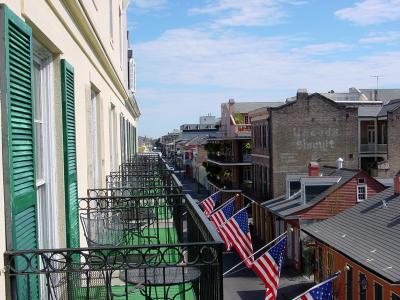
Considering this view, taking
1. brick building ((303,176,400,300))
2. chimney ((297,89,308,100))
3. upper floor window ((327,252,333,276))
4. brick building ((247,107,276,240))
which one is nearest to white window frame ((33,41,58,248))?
brick building ((303,176,400,300))

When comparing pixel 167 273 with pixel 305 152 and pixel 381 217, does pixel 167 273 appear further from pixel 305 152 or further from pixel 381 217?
pixel 305 152

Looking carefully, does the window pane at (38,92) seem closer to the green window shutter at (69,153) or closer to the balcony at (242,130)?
the green window shutter at (69,153)

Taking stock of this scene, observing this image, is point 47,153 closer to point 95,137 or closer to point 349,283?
point 95,137

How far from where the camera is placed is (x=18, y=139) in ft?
12.9

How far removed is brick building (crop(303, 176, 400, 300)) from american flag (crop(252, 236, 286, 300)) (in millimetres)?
3198

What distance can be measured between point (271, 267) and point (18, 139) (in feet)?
49.9

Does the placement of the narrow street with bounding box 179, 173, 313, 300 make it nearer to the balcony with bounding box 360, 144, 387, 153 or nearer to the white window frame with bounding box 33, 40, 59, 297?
the balcony with bounding box 360, 144, 387, 153

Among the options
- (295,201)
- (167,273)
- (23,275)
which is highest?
(23,275)

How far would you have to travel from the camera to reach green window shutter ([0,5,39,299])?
3586 millimetres

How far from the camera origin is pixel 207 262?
13.5 ft

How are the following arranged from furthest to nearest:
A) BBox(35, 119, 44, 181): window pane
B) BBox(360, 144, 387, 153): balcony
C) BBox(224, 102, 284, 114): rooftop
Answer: BBox(224, 102, 284, 114): rooftop
BBox(360, 144, 387, 153): balcony
BBox(35, 119, 44, 181): window pane

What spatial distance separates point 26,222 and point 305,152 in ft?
124

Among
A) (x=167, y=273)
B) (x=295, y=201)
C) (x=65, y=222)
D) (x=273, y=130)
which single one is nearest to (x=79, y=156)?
(x=65, y=222)

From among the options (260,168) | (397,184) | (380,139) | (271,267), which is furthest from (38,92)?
(380,139)
